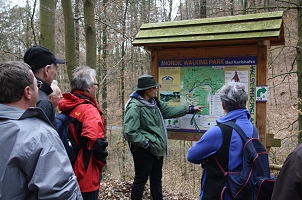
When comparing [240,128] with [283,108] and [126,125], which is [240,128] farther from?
[283,108]

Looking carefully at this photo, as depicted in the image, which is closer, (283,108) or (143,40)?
(143,40)

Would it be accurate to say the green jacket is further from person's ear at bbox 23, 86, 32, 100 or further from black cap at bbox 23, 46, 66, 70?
person's ear at bbox 23, 86, 32, 100

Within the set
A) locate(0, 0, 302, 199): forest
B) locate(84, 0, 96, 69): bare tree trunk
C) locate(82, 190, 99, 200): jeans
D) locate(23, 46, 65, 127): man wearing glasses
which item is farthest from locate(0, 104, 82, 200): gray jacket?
locate(0, 0, 302, 199): forest

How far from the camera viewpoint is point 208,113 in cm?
398

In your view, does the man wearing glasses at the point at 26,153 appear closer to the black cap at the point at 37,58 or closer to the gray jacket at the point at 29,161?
the gray jacket at the point at 29,161

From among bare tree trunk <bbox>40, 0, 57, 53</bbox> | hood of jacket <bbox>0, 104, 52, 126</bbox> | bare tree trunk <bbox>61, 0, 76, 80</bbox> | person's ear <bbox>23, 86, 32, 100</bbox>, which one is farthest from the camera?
bare tree trunk <bbox>61, 0, 76, 80</bbox>

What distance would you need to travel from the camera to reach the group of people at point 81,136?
4.89ft

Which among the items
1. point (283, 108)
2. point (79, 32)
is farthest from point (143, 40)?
point (283, 108)

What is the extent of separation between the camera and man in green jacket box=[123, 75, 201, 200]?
12.1 ft

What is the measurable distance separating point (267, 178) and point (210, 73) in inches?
77.0

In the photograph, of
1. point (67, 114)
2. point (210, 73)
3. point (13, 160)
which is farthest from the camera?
point (210, 73)

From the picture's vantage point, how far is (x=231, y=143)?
7.89 ft

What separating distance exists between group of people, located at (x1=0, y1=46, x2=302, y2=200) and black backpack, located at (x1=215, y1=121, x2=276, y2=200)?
0.06m

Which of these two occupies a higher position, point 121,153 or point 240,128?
point 240,128
